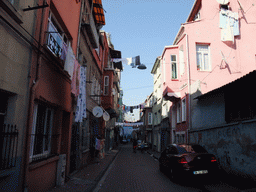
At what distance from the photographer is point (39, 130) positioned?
692 centimetres

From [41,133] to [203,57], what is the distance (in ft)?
45.0

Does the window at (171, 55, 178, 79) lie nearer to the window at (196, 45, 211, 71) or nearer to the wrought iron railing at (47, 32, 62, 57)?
the window at (196, 45, 211, 71)

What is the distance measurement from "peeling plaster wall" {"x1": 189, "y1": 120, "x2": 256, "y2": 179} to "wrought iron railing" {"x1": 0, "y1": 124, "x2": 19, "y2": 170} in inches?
307

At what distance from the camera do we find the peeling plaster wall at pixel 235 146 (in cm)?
782

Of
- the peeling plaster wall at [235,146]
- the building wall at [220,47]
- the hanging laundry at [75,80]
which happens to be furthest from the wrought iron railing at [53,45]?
the building wall at [220,47]

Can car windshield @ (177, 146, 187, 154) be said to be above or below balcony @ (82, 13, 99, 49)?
below

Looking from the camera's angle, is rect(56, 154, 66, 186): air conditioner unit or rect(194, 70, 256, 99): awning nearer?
rect(194, 70, 256, 99): awning

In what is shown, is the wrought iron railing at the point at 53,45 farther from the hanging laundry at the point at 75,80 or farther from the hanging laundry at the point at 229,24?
the hanging laundry at the point at 229,24

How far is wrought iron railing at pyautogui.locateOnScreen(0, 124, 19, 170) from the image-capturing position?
4637 millimetres

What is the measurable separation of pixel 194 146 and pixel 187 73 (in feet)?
25.5

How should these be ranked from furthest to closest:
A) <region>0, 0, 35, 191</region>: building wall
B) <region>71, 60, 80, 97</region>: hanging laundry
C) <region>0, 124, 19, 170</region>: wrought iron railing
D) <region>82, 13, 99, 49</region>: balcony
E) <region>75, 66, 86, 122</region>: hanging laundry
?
<region>82, 13, 99, 49</region>: balcony < <region>75, 66, 86, 122</region>: hanging laundry < <region>71, 60, 80, 97</region>: hanging laundry < <region>0, 124, 19, 170</region>: wrought iron railing < <region>0, 0, 35, 191</region>: building wall

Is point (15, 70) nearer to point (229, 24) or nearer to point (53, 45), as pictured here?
point (53, 45)

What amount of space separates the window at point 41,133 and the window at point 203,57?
1255 cm

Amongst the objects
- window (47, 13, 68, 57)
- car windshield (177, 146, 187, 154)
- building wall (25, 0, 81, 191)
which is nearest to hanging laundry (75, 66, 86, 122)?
building wall (25, 0, 81, 191)
